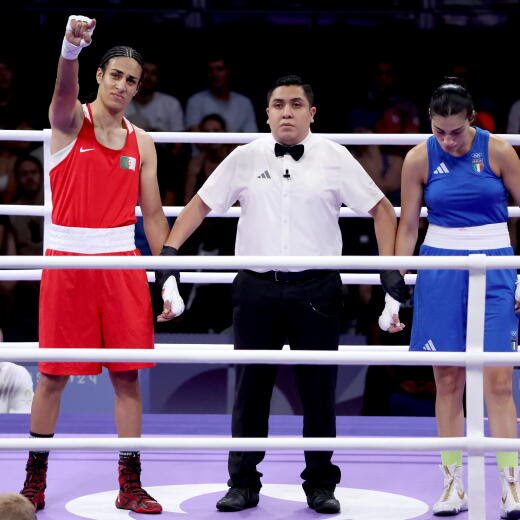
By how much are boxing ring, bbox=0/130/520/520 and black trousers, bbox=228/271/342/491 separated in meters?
0.13

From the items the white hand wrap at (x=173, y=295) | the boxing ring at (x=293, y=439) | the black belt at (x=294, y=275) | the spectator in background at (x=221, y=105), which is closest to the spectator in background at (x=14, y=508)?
the boxing ring at (x=293, y=439)

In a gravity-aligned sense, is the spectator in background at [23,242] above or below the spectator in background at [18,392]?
above

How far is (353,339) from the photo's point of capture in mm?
5242

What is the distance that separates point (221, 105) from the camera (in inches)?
256

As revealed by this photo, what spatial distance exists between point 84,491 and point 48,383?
0.39 meters

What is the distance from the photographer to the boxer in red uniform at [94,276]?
3244mm

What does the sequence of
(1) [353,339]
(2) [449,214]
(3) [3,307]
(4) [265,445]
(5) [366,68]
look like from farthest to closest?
(5) [366,68] → (3) [3,307] → (1) [353,339] → (2) [449,214] → (4) [265,445]

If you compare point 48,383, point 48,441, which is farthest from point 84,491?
point 48,441

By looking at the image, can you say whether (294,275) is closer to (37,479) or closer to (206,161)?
(37,479)

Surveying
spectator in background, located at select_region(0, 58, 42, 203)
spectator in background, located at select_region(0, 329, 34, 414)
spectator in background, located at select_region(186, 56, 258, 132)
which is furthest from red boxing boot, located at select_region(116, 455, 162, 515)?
spectator in background, located at select_region(0, 58, 42, 203)

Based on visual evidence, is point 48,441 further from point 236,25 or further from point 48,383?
point 236,25

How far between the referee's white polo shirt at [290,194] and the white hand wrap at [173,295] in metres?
0.28

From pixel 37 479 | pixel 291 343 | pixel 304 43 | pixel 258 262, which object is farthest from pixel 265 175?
pixel 304 43

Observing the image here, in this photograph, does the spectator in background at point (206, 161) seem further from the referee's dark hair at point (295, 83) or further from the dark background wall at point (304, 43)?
the referee's dark hair at point (295, 83)
